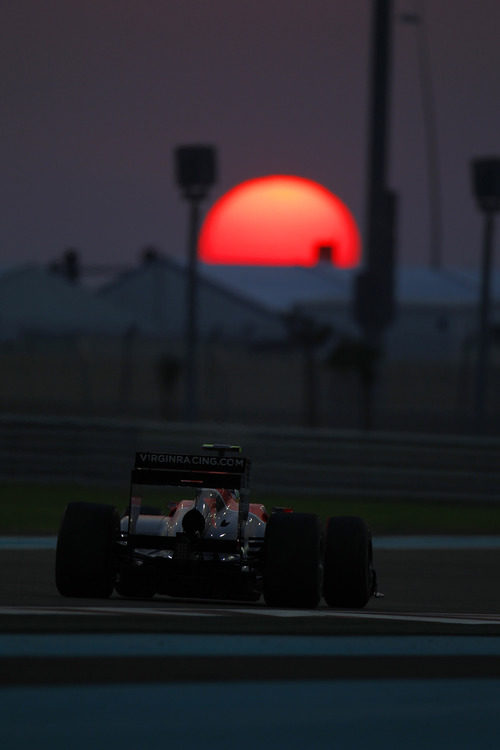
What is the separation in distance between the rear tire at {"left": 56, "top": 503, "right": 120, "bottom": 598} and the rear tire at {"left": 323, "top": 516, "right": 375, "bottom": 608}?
1.08 metres

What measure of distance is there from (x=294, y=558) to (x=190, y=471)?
736 millimetres

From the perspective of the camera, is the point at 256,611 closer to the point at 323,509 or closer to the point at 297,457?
the point at 323,509

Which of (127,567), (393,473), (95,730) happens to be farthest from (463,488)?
(95,730)

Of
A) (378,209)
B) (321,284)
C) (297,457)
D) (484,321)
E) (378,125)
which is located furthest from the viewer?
(321,284)

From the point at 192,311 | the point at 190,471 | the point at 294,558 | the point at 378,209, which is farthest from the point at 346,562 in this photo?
the point at 378,209

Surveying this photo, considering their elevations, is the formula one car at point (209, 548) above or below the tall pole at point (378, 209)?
below

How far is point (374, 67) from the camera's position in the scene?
32.7 meters

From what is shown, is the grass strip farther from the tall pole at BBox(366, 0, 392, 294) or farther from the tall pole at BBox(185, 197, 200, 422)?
the tall pole at BBox(366, 0, 392, 294)

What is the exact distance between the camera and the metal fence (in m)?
19.6

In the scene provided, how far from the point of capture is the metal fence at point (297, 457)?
1964cm

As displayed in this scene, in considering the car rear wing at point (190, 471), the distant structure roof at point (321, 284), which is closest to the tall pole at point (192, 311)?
the car rear wing at point (190, 471)

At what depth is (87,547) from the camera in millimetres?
8305

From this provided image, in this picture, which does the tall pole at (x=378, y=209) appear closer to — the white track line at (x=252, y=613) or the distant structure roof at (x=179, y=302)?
the distant structure roof at (x=179, y=302)

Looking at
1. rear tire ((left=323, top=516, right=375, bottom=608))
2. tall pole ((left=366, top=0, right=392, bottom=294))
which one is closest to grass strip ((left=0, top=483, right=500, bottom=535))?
rear tire ((left=323, top=516, right=375, bottom=608))
